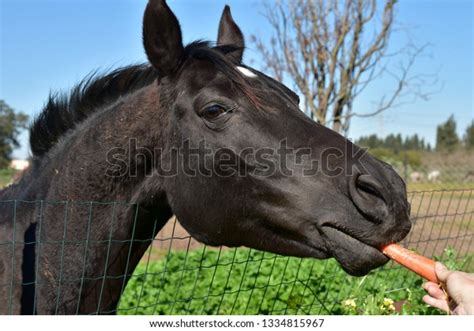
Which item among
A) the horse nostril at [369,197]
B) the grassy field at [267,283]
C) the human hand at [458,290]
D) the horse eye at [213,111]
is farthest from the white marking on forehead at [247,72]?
the grassy field at [267,283]

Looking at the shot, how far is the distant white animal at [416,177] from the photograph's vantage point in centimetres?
1914

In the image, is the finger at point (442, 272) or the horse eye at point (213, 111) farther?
the horse eye at point (213, 111)

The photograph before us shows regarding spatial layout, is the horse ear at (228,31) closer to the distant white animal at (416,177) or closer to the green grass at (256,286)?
the green grass at (256,286)

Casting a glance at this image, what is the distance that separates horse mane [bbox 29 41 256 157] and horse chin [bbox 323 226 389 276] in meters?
1.40

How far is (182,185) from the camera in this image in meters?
2.92

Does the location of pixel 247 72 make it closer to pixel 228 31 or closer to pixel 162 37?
pixel 162 37

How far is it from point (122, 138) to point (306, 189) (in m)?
1.15

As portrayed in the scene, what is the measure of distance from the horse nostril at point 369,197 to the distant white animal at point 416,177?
17660 mm

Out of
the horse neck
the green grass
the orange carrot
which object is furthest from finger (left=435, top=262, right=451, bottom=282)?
the green grass

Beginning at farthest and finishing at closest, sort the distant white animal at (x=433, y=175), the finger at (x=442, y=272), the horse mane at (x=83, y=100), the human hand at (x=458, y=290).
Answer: the distant white animal at (x=433, y=175) → the horse mane at (x=83, y=100) → the finger at (x=442, y=272) → the human hand at (x=458, y=290)

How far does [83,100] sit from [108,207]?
840mm

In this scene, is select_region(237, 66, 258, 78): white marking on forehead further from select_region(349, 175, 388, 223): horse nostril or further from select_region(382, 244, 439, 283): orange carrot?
select_region(382, 244, 439, 283): orange carrot

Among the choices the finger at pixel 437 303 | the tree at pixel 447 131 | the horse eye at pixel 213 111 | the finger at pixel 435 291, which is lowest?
the tree at pixel 447 131

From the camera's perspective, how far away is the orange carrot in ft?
8.41
